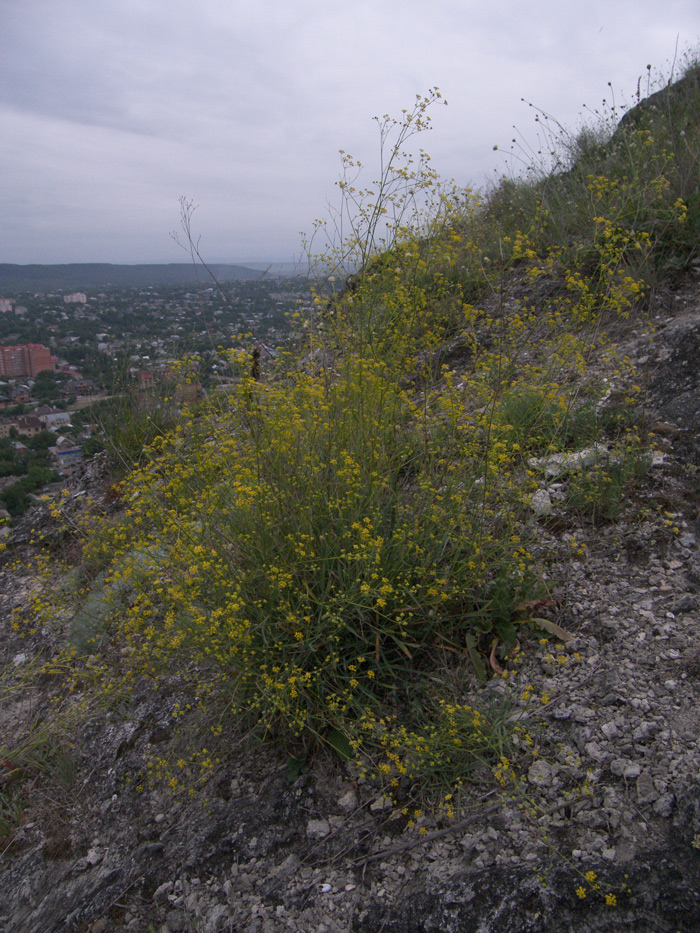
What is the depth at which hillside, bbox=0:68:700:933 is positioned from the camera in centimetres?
169

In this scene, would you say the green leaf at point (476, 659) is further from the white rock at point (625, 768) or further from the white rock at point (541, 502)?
the white rock at point (541, 502)

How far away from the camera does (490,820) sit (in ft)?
5.76

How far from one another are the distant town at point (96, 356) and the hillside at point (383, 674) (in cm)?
Result: 32

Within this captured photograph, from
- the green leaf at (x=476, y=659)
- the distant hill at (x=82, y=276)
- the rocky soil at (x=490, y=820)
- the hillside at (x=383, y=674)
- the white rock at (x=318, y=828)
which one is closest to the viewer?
the rocky soil at (x=490, y=820)

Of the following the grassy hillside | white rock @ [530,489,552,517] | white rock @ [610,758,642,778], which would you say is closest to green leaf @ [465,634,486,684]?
the grassy hillside

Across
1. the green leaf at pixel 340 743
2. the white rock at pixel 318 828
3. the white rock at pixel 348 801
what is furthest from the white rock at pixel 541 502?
the white rock at pixel 318 828

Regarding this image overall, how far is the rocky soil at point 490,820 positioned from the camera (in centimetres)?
155

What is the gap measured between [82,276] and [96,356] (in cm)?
1142

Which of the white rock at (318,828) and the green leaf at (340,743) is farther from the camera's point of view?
the green leaf at (340,743)

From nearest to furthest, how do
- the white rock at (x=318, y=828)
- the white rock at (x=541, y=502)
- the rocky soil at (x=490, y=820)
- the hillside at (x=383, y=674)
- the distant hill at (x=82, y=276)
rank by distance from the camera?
the rocky soil at (x=490, y=820), the hillside at (x=383, y=674), the white rock at (x=318, y=828), the white rock at (x=541, y=502), the distant hill at (x=82, y=276)

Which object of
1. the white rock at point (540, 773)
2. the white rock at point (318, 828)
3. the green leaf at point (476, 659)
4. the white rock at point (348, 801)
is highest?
the green leaf at point (476, 659)

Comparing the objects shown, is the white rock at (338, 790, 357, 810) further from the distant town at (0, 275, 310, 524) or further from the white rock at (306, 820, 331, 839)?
the distant town at (0, 275, 310, 524)

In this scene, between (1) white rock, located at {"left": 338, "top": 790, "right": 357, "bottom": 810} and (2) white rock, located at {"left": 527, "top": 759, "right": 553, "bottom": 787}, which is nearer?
(2) white rock, located at {"left": 527, "top": 759, "right": 553, "bottom": 787}

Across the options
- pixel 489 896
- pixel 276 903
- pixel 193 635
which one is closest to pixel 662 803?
pixel 489 896
